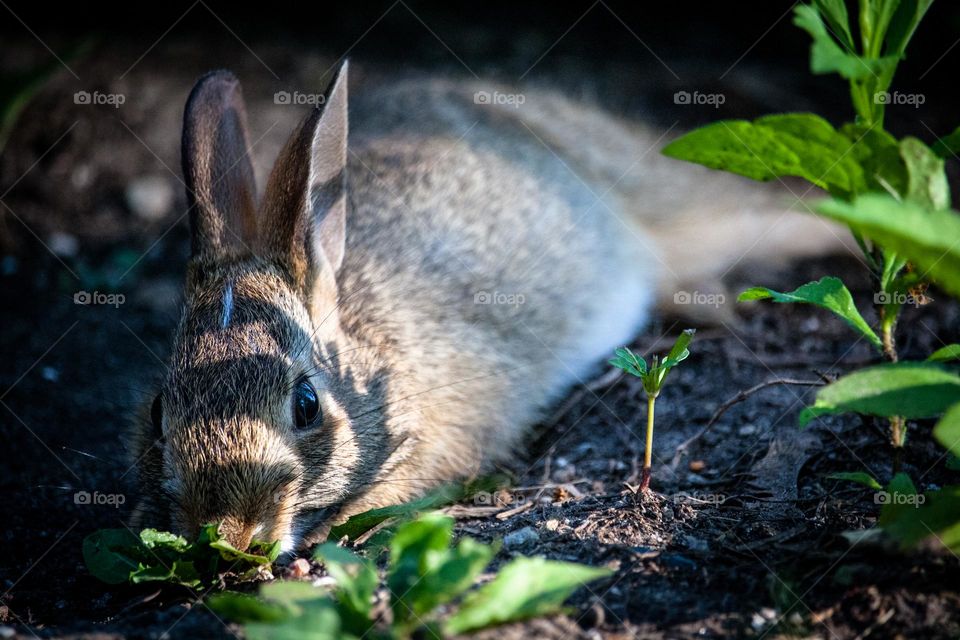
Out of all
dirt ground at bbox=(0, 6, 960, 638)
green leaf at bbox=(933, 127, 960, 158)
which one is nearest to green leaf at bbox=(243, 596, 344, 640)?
dirt ground at bbox=(0, 6, 960, 638)

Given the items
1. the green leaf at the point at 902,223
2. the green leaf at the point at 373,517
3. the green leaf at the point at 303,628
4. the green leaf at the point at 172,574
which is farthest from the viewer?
the green leaf at the point at 373,517

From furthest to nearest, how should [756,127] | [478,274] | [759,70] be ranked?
1. [759,70]
2. [478,274]
3. [756,127]

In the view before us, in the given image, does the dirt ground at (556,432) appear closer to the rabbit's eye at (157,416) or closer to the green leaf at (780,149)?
the rabbit's eye at (157,416)

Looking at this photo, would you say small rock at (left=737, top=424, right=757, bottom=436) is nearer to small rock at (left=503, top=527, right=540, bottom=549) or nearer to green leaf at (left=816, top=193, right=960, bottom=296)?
small rock at (left=503, top=527, right=540, bottom=549)

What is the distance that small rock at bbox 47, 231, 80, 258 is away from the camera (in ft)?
22.5

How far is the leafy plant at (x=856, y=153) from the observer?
117 inches

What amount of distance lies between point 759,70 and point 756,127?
5332 mm

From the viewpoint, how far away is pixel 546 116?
6809 mm

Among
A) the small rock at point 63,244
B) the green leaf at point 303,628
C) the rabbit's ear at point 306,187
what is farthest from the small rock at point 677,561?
the small rock at point 63,244

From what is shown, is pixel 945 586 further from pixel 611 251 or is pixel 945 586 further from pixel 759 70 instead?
pixel 759 70

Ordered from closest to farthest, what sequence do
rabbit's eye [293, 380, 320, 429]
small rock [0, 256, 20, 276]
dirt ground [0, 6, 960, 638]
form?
dirt ground [0, 6, 960, 638] < rabbit's eye [293, 380, 320, 429] < small rock [0, 256, 20, 276]

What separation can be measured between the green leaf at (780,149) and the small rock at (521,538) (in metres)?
1.56

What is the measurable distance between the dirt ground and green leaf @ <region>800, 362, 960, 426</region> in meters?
0.50

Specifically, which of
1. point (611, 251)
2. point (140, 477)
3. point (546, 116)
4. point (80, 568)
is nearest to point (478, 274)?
point (611, 251)
